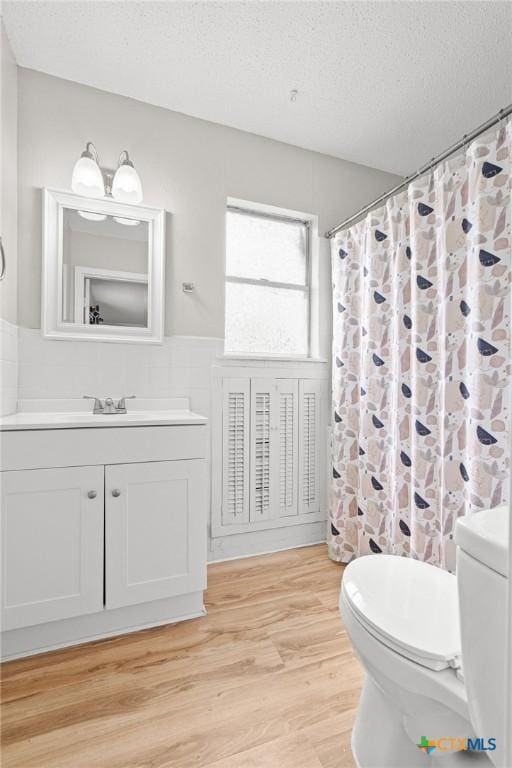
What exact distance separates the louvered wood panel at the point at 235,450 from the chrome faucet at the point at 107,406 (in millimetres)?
562

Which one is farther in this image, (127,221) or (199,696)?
(127,221)

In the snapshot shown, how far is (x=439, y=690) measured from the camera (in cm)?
76

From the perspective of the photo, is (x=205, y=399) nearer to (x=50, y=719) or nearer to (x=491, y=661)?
(x=50, y=719)

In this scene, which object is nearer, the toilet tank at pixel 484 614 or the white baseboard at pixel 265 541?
the toilet tank at pixel 484 614

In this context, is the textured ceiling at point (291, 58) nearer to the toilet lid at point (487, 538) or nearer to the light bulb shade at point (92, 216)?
the light bulb shade at point (92, 216)

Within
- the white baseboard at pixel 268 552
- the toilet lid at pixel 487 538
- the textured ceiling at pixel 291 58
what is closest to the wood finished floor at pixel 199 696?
the white baseboard at pixel 268 552

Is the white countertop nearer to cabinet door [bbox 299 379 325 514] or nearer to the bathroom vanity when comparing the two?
the bathroom vanity

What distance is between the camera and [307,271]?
2.54 meters

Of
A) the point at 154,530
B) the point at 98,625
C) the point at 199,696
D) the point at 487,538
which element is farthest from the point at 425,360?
the point at 98,625

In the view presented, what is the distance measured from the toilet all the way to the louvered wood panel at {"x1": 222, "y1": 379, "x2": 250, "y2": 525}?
1113mm

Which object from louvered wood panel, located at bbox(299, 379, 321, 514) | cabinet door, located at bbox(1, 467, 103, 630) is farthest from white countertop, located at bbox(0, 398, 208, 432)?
louvered wood panel, located at bbox(299, 379, 321, 514)

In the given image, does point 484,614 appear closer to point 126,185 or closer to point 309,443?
point 309,443

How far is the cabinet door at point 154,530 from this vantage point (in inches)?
59.3

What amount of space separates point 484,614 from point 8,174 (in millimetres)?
2211
